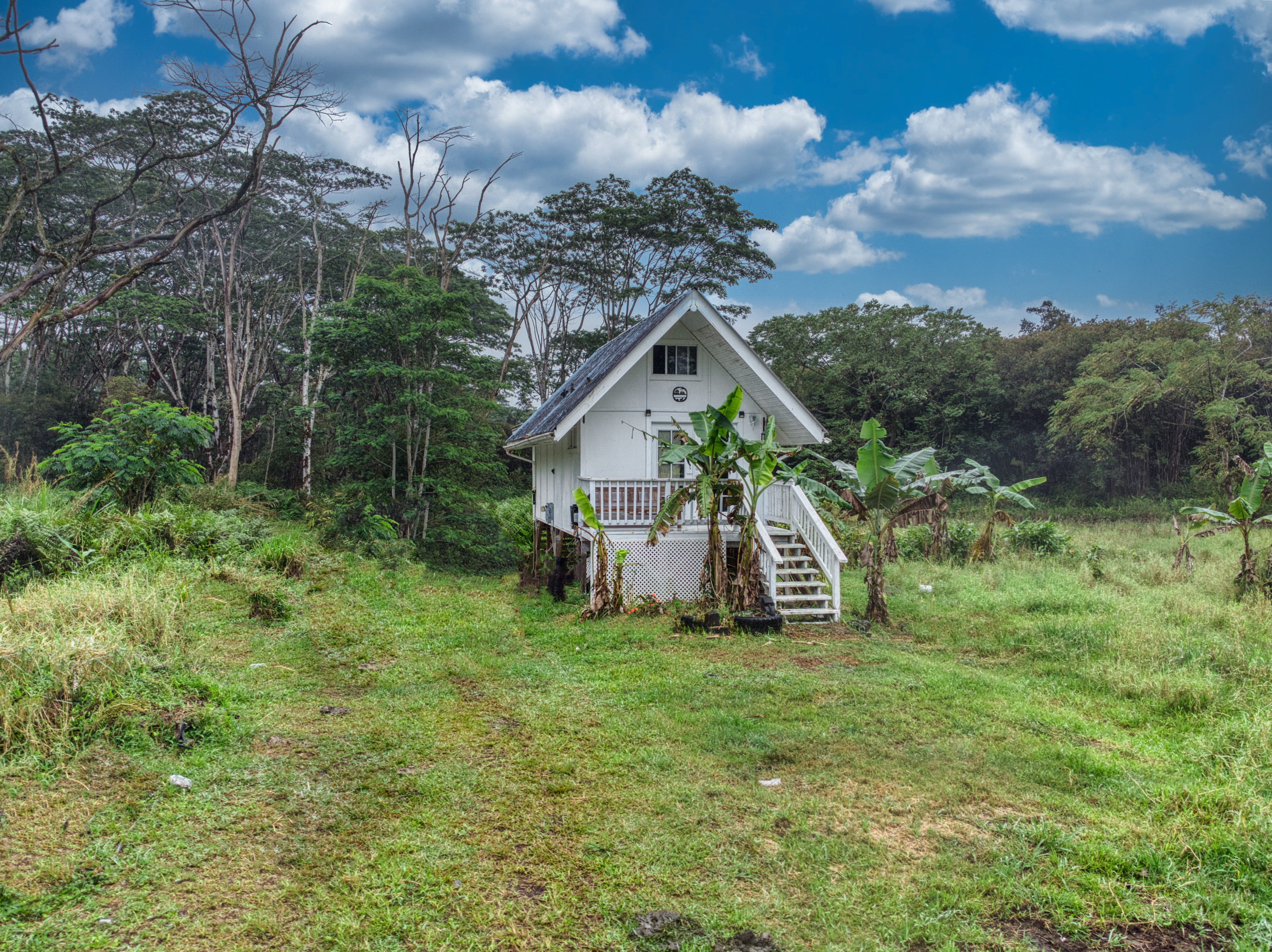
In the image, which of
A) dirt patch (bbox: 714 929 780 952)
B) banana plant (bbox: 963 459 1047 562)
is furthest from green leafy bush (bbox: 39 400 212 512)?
banana plant (bbox: 963 459 1047 562)

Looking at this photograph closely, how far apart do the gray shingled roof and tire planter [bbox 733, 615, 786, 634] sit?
508cm

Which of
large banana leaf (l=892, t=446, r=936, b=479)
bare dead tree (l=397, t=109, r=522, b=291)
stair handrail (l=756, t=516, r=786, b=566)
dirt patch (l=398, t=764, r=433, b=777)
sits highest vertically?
bare dead tree (l=397, t=109, r=522, b=291)

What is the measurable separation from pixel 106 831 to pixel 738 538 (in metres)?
10.9

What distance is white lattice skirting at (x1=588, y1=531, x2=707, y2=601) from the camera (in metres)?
13.2

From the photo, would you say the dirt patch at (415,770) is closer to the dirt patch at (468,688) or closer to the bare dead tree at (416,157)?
the dirt patch at (468,688)

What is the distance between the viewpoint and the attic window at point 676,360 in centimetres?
1486

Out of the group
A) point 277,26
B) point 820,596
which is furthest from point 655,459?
point 277,26

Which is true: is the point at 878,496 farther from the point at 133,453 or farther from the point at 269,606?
the point at 133,453

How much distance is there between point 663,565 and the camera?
13461mm

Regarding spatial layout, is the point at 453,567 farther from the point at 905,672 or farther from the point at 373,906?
the point at 373,906

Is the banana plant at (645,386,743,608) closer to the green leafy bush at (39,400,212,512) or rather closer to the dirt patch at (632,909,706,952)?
the dirt patch at (632,909,706,952)

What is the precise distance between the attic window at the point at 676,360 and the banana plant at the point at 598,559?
346 centimetres

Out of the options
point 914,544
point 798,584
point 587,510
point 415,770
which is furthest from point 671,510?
point 914,544

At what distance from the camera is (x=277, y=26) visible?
10164mm
